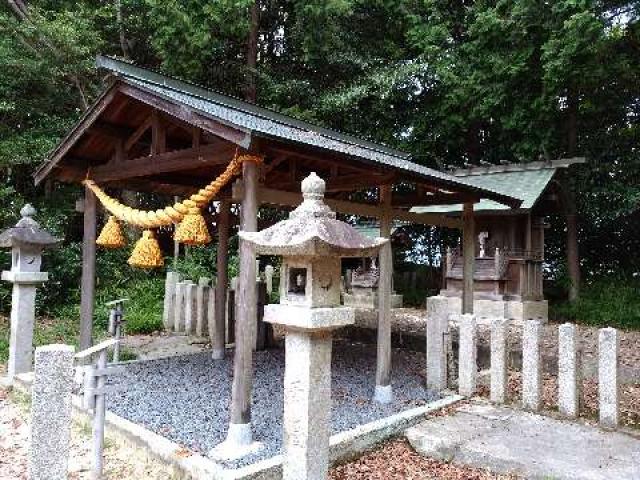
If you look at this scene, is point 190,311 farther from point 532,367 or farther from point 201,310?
point 532,367

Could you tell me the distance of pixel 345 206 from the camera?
582cm

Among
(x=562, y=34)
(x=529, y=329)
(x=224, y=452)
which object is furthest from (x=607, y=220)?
(x=224, y=452)

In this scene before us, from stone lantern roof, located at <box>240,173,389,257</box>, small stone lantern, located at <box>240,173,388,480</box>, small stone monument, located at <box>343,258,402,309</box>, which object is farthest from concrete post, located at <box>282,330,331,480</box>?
small stone monument, located at <box>343,258,402,309</box>

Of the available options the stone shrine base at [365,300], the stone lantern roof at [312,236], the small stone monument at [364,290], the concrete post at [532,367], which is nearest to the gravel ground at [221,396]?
the concrete post at [532,367]

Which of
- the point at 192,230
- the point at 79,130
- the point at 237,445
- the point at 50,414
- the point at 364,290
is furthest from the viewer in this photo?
the point at 364,290

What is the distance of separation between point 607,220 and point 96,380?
1636cm

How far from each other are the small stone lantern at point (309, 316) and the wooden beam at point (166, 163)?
6.34 ft

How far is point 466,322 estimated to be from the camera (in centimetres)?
607

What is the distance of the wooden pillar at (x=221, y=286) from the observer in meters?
8.01

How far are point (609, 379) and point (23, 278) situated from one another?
7.12 meters

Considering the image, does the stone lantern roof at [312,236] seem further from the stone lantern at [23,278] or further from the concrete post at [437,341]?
the stone lantern at [23,278]

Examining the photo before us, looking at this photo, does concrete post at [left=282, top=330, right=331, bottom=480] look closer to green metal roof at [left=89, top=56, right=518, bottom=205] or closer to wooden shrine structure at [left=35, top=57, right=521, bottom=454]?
wooden shrine structure at [left=35, top=57, right=521, bottom=454]

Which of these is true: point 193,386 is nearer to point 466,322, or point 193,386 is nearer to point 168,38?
point 466,322

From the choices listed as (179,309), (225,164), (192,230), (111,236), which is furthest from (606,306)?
(111,236)
